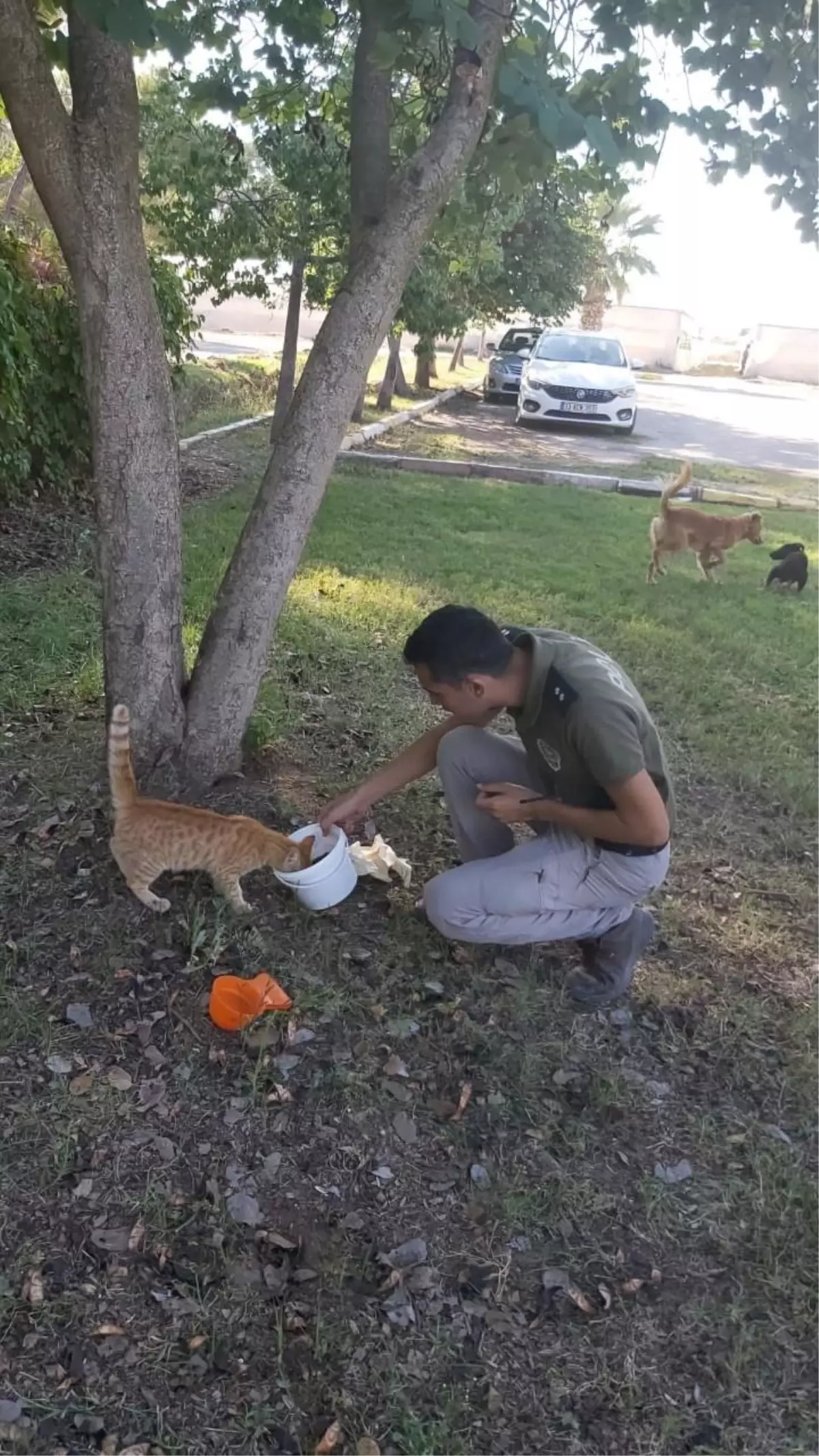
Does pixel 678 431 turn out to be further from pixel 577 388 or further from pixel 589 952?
pixel 589 952

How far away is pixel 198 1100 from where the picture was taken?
293 cm

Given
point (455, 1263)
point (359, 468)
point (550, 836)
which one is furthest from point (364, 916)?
point (359, 468)

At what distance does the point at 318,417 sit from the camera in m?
3.75

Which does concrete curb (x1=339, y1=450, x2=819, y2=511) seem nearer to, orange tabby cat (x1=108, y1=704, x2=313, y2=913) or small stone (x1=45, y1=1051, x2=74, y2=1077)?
orange tabby cat (x1=108, y1=704, x2=313, y2=913)

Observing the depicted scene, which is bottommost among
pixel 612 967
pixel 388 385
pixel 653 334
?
pixel 612 967

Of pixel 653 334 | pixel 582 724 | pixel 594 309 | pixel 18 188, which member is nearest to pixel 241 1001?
pixel 582 724

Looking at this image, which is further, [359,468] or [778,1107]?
[359,468]

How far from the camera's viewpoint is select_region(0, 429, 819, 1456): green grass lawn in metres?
2.24

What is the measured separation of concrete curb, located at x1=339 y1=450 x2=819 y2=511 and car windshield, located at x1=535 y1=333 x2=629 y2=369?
21.9ft

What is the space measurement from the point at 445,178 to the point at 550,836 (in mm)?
2280

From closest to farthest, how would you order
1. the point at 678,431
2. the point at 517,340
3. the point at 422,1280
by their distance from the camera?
the point at 422,1280 → the point at 678,431 → the point at 517,340

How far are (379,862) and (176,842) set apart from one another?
2.64ft

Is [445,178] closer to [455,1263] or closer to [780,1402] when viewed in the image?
[455,1263]

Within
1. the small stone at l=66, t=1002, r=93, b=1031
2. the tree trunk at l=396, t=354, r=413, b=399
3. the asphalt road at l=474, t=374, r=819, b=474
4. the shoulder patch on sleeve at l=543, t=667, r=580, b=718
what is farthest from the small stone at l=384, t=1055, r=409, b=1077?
the tree trunk at l=396, t=354, r=413, b=399
